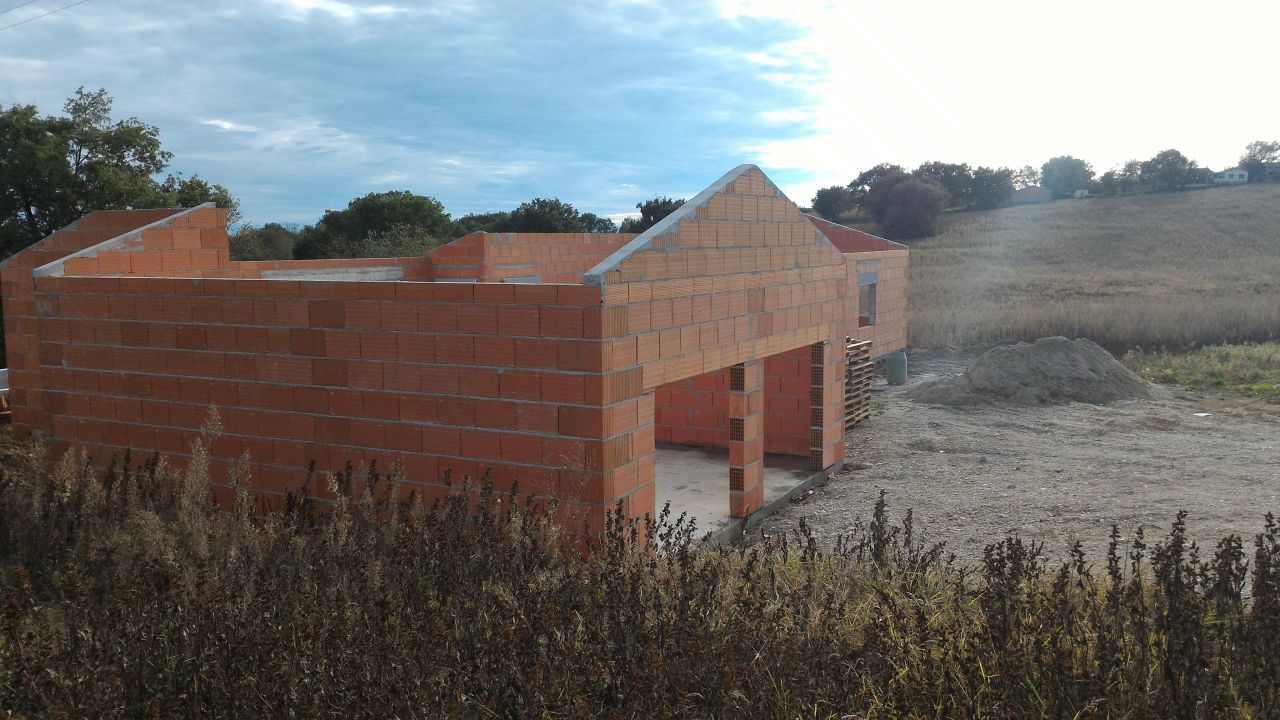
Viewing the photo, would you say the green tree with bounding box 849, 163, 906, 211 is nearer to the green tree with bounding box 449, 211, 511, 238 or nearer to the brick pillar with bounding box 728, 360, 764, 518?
the green tree with bounding box 449, 211, 511, 238

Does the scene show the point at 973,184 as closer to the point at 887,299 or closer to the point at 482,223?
the point at 482,223

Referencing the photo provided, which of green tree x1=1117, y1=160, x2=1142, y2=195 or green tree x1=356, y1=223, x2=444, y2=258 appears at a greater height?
green tree x1=1117, y1=160, x2=1142, y2=195

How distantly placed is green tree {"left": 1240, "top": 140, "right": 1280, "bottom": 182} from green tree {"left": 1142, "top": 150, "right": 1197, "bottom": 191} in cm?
633

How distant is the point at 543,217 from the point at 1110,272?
26.6m

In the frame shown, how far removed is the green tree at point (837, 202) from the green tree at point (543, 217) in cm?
2588

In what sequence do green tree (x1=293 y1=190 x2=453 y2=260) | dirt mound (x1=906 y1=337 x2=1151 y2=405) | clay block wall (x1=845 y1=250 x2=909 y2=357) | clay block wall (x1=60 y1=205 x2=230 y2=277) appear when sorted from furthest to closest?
green tree (x1=293 y1=190 x2=453 y2=260) < clay block wall (x1=845 y1=250 x2=909 y2=357) < dirt mound (x1=906 y1=337 x2=1151 y2=405) < clay block wall (x1=60 y1=205 x2=230 y2=277)

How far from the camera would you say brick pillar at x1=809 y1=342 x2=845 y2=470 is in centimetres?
1166

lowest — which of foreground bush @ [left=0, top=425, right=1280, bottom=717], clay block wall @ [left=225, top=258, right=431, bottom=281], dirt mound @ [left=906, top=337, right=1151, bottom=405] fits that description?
dirt mound @ [left=906, top=337, right=1151, bottom=405]

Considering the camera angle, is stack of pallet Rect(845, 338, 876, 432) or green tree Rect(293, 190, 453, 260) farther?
green tree Rect(293, 190, 453, 260)

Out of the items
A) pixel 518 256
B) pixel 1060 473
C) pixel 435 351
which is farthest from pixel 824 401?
pixel 518 256

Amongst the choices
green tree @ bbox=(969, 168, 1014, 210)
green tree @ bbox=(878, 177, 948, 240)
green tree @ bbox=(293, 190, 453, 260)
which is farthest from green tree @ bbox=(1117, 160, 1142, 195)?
green tree @ bbox=(293, 190, 453, 260)

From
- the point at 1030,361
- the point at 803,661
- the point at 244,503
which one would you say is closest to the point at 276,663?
the point at 803,661

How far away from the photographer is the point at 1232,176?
242ft

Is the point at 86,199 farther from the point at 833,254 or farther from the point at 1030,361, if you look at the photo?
the point at 1030,361
